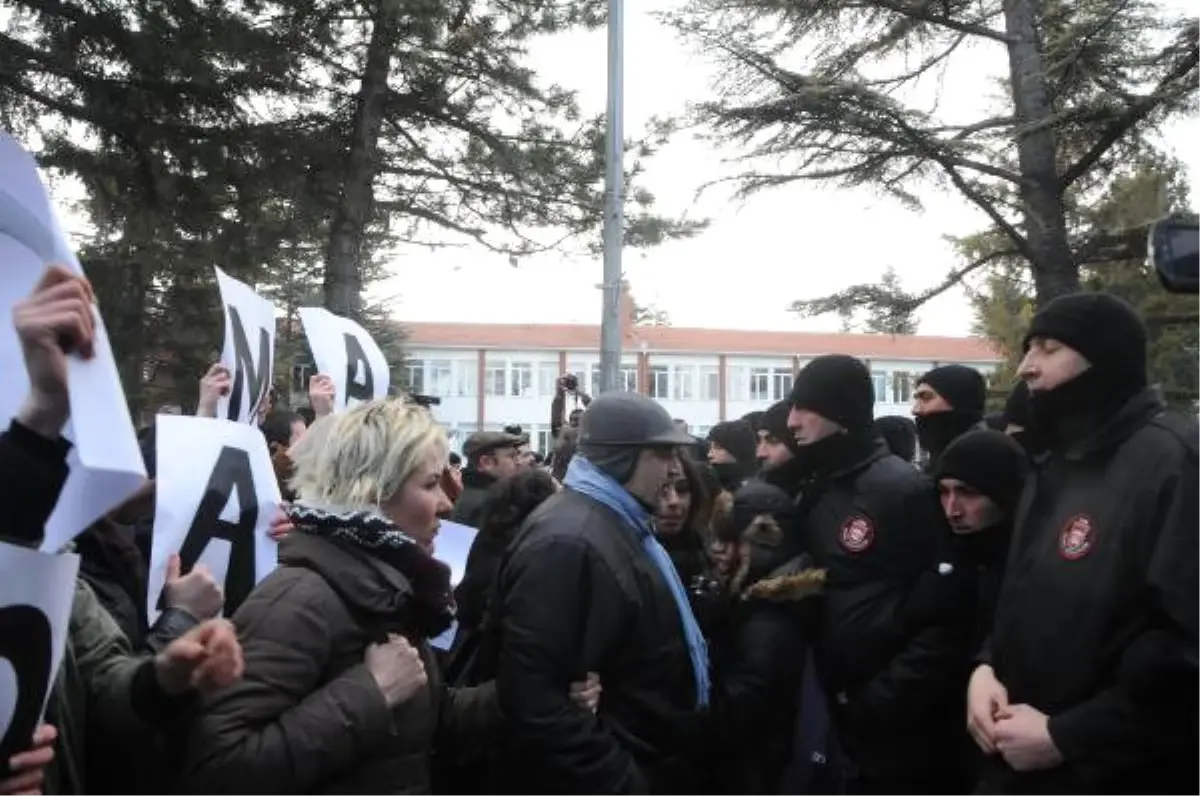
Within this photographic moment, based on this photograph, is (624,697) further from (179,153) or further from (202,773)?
(179,153)

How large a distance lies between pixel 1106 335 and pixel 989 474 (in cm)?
84

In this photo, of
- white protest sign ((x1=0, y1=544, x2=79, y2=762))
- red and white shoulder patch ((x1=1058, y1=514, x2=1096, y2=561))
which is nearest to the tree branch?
red and white shoulder patch ((x1=1058, y1=514, x2=1096, y2=561))

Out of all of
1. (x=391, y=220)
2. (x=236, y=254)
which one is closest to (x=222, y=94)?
(x=236, y=254)

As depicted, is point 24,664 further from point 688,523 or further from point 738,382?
point 738,382

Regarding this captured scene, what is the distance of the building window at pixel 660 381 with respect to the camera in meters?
66.1

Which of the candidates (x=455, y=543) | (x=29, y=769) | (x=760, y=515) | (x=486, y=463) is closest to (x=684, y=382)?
(x=486, y=463)

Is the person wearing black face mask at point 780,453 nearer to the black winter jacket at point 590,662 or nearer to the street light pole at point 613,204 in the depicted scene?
the black winter jacket at point 590,662

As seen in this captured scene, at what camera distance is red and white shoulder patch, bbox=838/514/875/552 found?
403 centimetres

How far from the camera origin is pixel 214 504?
10.8ft

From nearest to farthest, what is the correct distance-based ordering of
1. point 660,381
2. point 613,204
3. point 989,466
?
1. point 989,466
2. point 613,204
3. point 660,381

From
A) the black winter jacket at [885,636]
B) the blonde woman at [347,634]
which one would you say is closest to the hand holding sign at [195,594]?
the blonde woman at [347,634]

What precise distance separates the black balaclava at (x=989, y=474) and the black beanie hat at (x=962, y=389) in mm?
929

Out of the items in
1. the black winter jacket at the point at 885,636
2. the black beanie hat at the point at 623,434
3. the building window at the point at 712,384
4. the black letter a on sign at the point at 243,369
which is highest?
the black letter a on sign at the point at 243,369

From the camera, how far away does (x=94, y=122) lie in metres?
9.91
